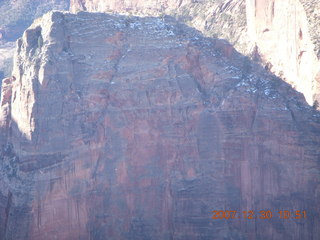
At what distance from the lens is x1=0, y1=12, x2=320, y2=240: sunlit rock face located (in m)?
55.3

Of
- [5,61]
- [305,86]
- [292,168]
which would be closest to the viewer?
[292,168]

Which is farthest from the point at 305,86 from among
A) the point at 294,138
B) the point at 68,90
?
the point at 68,90

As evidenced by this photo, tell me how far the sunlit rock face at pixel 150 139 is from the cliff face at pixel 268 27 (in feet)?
14.7

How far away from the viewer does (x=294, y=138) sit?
183 ft

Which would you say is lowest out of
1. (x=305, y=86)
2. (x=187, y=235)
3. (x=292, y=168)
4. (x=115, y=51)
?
(x=187, y=235)

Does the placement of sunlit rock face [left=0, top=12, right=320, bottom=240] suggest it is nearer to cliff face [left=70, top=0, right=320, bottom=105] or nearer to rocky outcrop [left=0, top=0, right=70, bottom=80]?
cliff face [left=70, top=0, right=320, bottom=105]

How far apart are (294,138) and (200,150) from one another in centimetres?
707

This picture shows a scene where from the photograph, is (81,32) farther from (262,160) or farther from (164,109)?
(262,160)

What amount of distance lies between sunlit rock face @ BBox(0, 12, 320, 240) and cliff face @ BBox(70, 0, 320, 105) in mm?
4478

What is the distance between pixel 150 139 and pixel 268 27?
1721 centimetres
